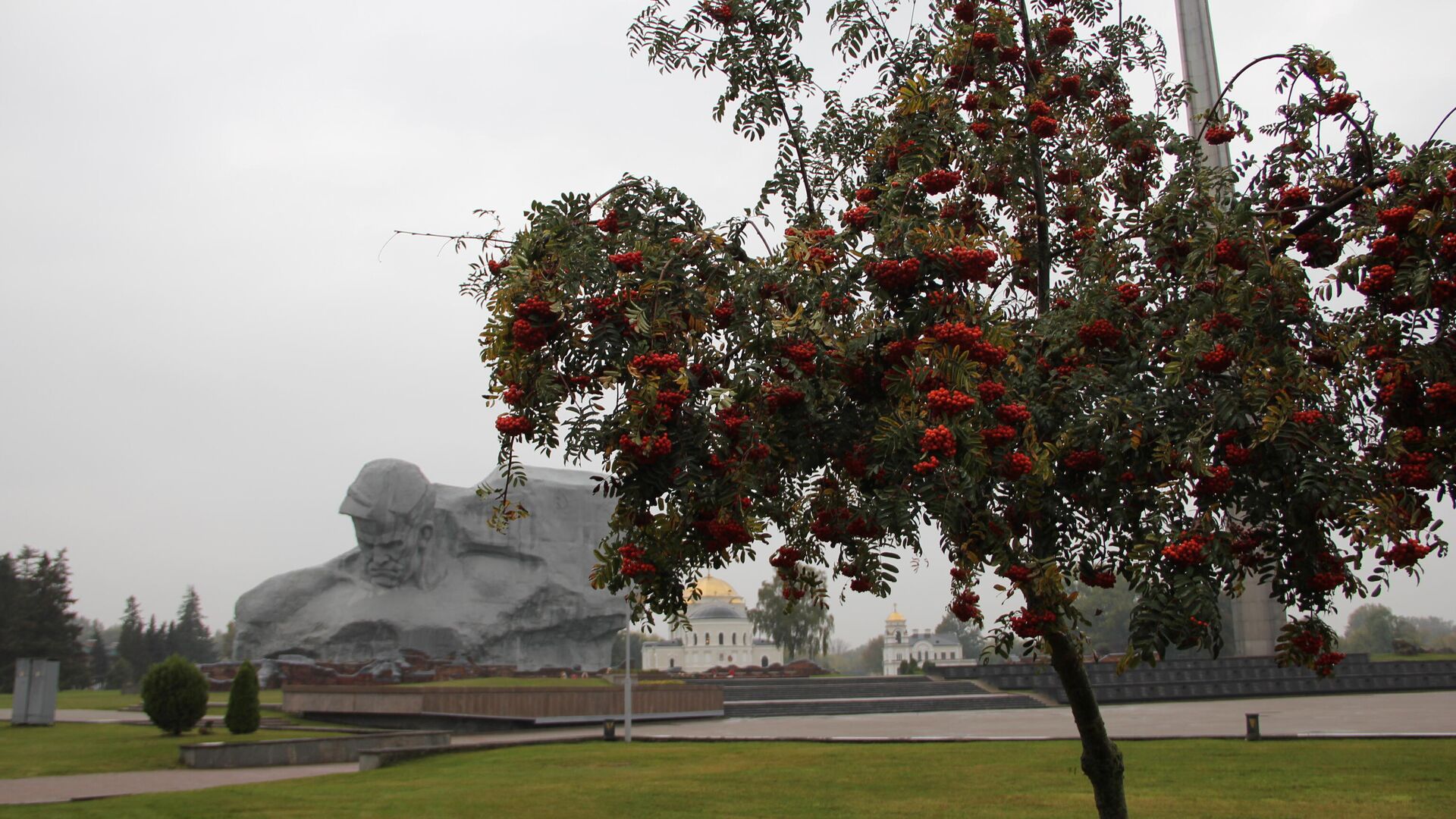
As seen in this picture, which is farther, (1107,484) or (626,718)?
(626,718)

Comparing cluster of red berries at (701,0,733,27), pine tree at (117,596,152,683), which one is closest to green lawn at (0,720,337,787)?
cluster of red berries at (701,0,733,27)

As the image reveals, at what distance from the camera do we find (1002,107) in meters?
5.62

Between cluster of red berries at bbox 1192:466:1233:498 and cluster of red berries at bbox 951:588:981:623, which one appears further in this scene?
cluster of red berries at bbox 951:588:981:623

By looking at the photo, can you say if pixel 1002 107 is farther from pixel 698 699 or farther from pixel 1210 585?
pixel 698 699

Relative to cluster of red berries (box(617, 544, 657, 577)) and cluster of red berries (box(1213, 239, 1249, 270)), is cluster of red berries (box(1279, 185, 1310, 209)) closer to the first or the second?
cluster of red berries (box(1213, 239, 1249, 270))

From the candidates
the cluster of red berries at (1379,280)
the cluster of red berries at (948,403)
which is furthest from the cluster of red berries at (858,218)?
the cluster of red berries at (1379,280)

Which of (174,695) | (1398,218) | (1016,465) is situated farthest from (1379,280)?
(174,695)

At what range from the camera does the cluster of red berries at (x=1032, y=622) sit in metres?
4.36

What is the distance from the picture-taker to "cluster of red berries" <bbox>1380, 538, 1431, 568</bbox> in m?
3.70

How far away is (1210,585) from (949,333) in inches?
51.7

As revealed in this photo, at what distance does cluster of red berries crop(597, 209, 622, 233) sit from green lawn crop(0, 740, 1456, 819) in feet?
22.0

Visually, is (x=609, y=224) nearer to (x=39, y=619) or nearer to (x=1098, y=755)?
(x=1098, y=755)

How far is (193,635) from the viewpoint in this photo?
7588 cm

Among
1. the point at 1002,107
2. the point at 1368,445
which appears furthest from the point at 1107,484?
Answer: the point at 1002,107
